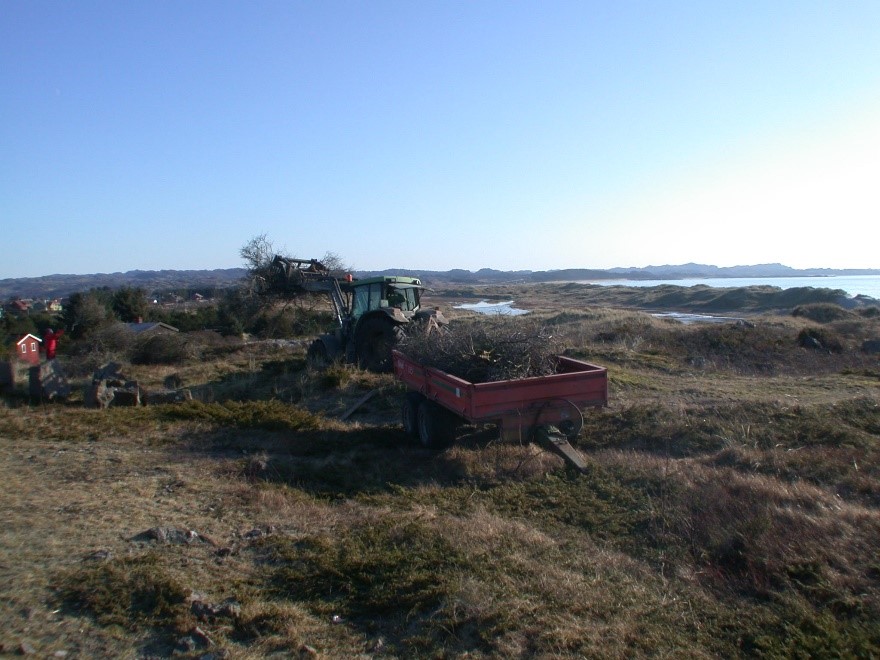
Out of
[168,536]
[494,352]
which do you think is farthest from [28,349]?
[168,536]

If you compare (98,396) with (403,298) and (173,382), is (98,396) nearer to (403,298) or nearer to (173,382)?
(173,382)

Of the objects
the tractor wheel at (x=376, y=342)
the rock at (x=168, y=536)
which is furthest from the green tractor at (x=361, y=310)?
the rock at (x=168, y=536)

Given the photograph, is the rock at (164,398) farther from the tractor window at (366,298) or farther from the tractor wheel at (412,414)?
the tractor wheel at (412,414)

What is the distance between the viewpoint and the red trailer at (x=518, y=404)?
8000 mm

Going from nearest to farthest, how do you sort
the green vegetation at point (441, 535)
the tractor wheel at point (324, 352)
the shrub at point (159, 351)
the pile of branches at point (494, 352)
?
1. the green vegetation at point (441, 535)
2. the pile of branches at point (494, 352)
3. the tractor wheel at point (324, 352)
4. the shrub at point (159, 351)

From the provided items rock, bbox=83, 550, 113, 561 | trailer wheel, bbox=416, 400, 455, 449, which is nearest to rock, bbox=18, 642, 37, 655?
rock, bbox=83, 550, 113, 561

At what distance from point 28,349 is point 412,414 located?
18.8 m

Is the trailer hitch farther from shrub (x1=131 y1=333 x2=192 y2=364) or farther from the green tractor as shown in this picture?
shrub (x1=131 y1=333 x2=192 y2=364)

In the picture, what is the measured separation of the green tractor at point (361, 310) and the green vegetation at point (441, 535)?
3.56 metres

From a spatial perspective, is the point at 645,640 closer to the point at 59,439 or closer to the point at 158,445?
the point at 158,445

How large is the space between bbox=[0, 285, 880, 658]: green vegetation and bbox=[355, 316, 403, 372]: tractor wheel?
3399mm

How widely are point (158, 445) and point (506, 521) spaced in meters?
5.33

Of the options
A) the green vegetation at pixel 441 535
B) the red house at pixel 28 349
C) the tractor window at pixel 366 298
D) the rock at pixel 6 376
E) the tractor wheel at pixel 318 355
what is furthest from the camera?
the red house at pixel 28 349

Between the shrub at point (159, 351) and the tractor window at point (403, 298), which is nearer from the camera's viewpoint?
the tractor window at point (403, 298)
